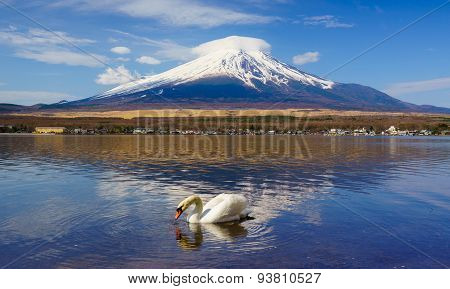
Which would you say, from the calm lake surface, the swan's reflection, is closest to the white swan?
the swan's reflection

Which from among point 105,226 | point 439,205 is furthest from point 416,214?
point 105,226

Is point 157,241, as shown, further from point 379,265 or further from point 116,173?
point 116,173

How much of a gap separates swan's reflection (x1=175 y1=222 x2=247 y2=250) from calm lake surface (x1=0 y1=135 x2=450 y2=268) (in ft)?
0.09

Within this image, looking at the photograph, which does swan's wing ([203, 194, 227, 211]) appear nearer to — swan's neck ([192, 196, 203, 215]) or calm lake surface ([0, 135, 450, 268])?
swan's neck ([192, 196, 203, 215])

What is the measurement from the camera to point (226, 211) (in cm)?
1548

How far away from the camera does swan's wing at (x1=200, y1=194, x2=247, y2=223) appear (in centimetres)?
1548

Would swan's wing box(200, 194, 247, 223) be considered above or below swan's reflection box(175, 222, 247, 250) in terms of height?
above

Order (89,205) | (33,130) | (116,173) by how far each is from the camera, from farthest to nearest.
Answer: (33,130) < (116,173) < (89,205)

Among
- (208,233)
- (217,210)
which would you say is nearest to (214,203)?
(217,210)

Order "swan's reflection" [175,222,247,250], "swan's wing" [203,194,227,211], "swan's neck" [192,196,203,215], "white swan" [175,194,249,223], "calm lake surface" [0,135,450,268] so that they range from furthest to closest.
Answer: "swan's wing" [203,194,227,211], "swan's neck" [192,196,203,215], "white swan" [175,194,249,223], "swan's reflection" [175,222,247,250], "calm lake surface" [0,135,450,268]

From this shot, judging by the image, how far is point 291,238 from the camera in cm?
1352

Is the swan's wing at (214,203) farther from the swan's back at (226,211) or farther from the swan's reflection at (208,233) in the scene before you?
the swan's reflection at (208,233)

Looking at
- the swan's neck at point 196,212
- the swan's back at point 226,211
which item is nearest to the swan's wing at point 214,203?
the swan's back at point 226,211
